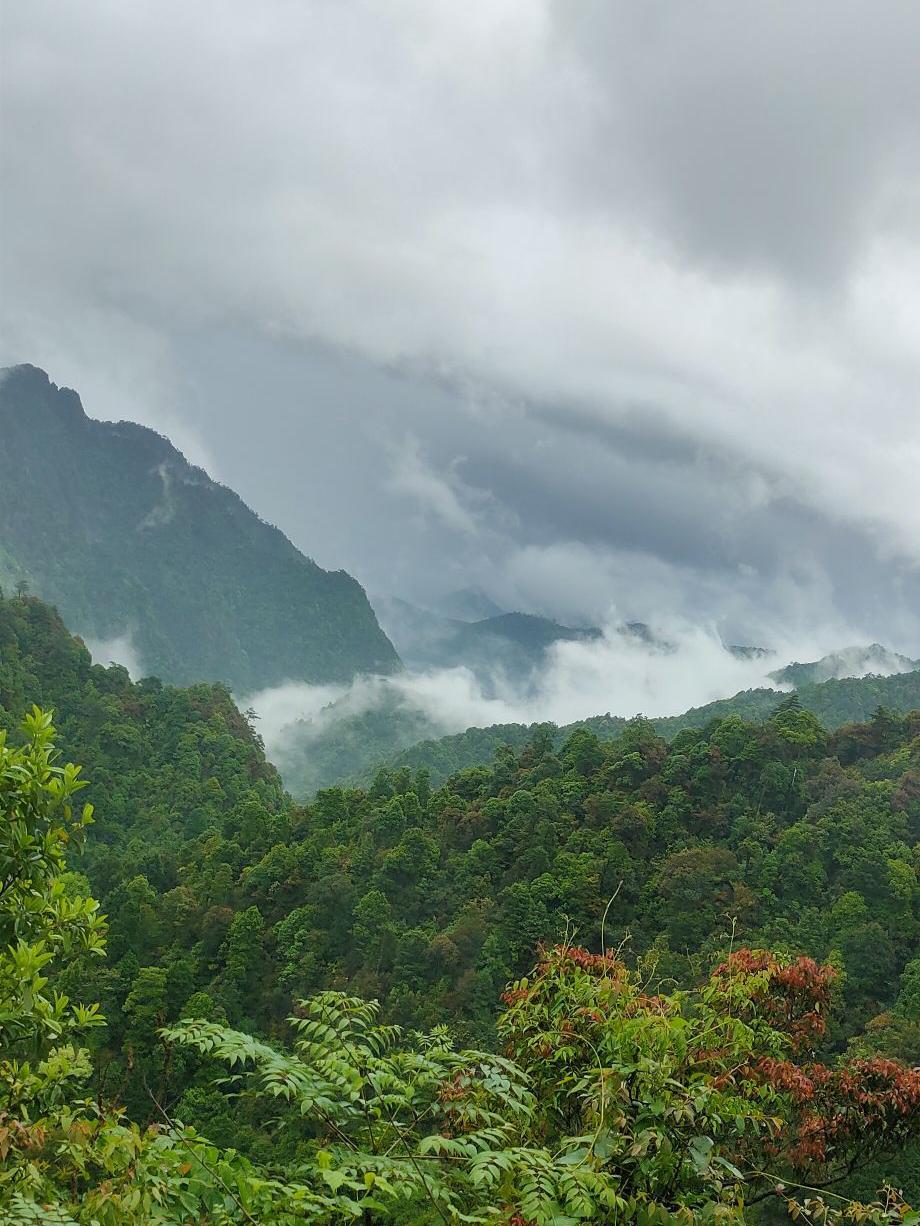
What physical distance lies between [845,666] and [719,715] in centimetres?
6917

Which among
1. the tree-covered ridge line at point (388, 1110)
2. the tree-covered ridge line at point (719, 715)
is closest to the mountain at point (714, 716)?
the tree-covered ridge line at point (719, 715)

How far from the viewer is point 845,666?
149 metres

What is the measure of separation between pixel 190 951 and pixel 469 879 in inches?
526

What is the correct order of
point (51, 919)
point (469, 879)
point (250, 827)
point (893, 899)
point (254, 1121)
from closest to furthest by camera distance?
1. point (51, 919)
2. point (254, 1121)
3. point (893, 899)
4. point (469, 879)
5. point (250, 827)

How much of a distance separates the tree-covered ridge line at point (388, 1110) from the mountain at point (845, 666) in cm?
14869

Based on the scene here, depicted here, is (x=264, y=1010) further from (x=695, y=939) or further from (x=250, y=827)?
(x=695, y=939)

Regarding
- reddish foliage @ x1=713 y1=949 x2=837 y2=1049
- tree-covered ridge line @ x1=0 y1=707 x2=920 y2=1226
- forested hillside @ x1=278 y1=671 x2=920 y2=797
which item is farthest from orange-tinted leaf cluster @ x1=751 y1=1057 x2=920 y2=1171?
forested hillside @ x1=278 y1=671 x2=920 y2=797

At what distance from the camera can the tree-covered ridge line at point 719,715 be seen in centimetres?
9194

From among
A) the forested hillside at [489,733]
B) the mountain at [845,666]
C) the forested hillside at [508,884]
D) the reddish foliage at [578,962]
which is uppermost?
the mountain at [845,666]

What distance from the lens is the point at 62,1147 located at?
136 inches

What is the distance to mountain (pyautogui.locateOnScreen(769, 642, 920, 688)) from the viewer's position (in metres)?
146

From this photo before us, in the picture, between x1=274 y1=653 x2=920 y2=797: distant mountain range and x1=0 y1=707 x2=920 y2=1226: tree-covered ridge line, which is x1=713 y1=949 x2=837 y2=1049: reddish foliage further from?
x1=274 y1=653 x2=920 y2=797: distant mountain range

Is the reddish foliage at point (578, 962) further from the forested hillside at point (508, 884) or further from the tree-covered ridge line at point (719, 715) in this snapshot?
the tree-covered ridge line at point (719, 715)

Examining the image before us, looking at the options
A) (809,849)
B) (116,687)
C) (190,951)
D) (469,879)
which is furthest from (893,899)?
(116,687)
